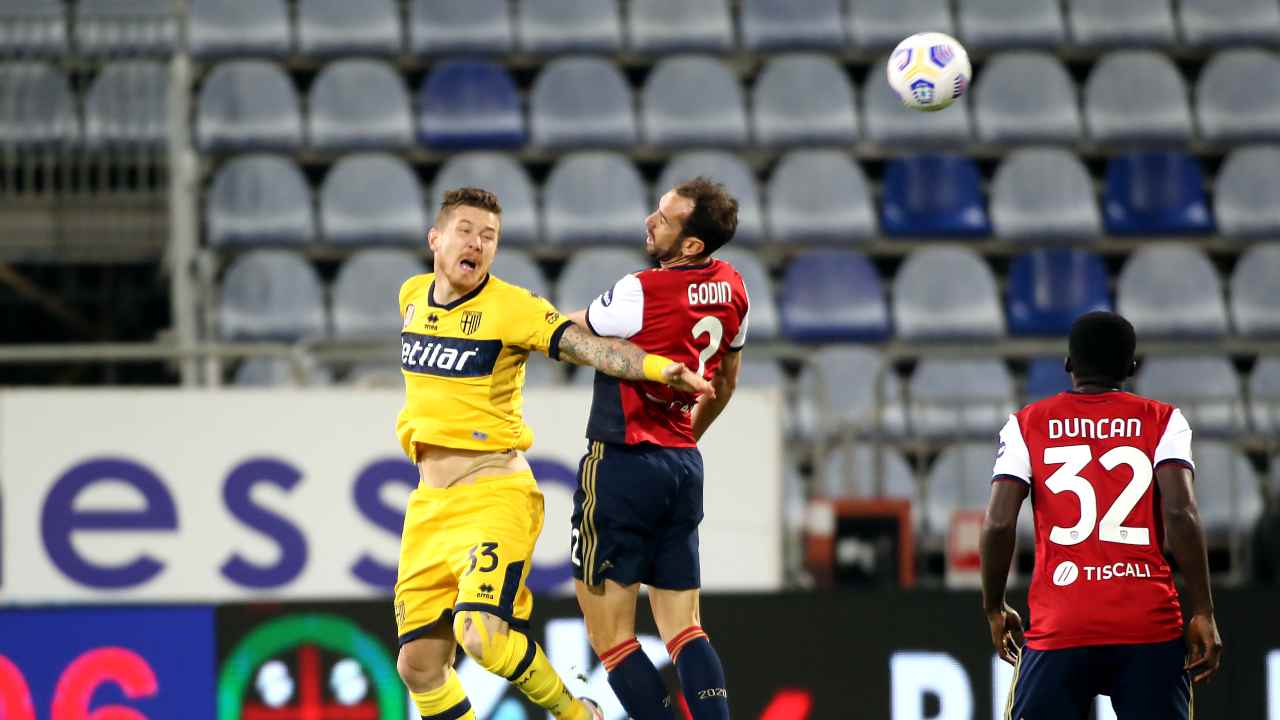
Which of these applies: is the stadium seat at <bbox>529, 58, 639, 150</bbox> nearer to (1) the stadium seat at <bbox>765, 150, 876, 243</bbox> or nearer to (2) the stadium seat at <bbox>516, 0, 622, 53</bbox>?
(2) the stadium seat at <bbox>516, 0, 622, 53</bbox>

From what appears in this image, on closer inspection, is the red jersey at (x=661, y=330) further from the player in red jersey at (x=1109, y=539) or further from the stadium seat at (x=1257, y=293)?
the stadium seat at (x=1257, y=293)

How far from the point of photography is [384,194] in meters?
11.9

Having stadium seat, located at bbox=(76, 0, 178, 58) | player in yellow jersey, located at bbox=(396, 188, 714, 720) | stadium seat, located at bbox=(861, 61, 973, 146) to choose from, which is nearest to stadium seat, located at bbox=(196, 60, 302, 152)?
stadium seat, located at bbox=(76, 0, 178, 58)

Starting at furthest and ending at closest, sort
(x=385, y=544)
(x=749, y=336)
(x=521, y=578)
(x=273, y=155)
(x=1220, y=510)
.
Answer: (x=273, y=155) < (x=749, y=336) < (x=1220, y=510) < (x=385, y=544) < (x=521, y=578)

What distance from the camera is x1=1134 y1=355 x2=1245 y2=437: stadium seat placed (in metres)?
11.0

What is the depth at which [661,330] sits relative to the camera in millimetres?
5547

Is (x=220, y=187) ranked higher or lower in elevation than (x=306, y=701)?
higher

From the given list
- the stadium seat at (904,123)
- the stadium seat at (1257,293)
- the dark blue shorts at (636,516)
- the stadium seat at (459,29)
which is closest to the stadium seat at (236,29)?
the stadium seat at (459,29)

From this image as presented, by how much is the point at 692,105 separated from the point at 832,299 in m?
1.89

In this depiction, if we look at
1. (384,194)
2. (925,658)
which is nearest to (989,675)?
(925,658)

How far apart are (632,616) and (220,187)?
7099mm

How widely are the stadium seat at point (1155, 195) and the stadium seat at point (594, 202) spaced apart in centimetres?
342

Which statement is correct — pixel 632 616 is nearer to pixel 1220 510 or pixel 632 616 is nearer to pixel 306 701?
pixel 306 701

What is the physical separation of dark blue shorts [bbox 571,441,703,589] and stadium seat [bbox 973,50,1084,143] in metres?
7.79
